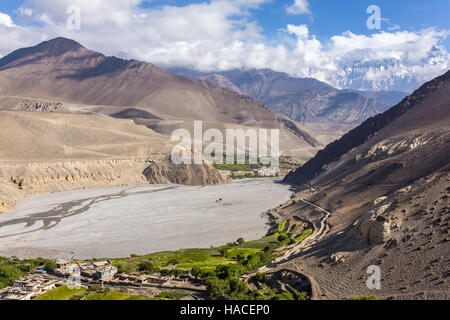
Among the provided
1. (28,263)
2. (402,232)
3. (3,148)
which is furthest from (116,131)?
(402,232)

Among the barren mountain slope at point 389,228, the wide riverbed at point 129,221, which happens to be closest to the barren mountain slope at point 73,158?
the wide riverbed at point 129,221

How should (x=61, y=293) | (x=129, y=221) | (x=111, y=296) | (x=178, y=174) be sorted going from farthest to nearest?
(x=178, y=174) → (x=129, y=221) → (x=61, y=293) → (x=111, y=296)

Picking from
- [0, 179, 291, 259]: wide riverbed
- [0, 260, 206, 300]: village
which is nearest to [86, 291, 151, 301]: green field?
[0, 260, 206, 300]: village

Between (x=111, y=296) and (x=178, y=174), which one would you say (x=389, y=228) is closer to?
(x=111, y=296)

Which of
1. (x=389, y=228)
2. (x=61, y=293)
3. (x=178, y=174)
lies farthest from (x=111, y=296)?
(x=178, y=174)

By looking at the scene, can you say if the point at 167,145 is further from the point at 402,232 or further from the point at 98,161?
the point at 402,232
